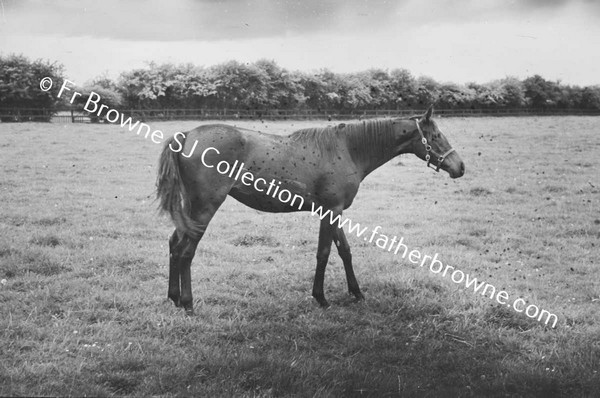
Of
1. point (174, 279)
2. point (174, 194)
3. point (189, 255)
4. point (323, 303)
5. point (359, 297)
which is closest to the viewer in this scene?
point (174, 194)

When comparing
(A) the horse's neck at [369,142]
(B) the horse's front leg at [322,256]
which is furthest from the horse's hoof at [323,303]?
(A) the horse's neck at [369,142]

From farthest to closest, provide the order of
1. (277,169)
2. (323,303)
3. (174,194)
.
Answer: (323,303) → (277,169) → (174,194)

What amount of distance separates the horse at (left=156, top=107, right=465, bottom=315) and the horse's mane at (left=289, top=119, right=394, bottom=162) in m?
0.01

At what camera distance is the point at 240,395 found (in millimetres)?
3961

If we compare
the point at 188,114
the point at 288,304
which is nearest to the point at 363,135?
the point at 288,304

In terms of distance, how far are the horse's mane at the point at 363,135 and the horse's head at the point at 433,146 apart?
378mm

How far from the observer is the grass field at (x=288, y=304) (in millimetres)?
4324

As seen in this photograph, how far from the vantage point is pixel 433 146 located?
6.43 metres

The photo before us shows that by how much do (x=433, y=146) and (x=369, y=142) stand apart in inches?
34.4

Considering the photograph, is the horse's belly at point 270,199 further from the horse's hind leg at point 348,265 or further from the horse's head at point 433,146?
the horse's head at point 433,146

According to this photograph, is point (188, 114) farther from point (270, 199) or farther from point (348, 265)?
point (348, 265)

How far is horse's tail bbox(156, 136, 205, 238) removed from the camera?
5.59 m

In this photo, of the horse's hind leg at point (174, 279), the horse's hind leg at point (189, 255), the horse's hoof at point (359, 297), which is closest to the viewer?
the horse's hind leg at point (189, 255)

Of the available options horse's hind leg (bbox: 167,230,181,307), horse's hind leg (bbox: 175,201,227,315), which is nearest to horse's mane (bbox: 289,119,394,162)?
horse's hind leg (bbox: 175,201,227,315)
